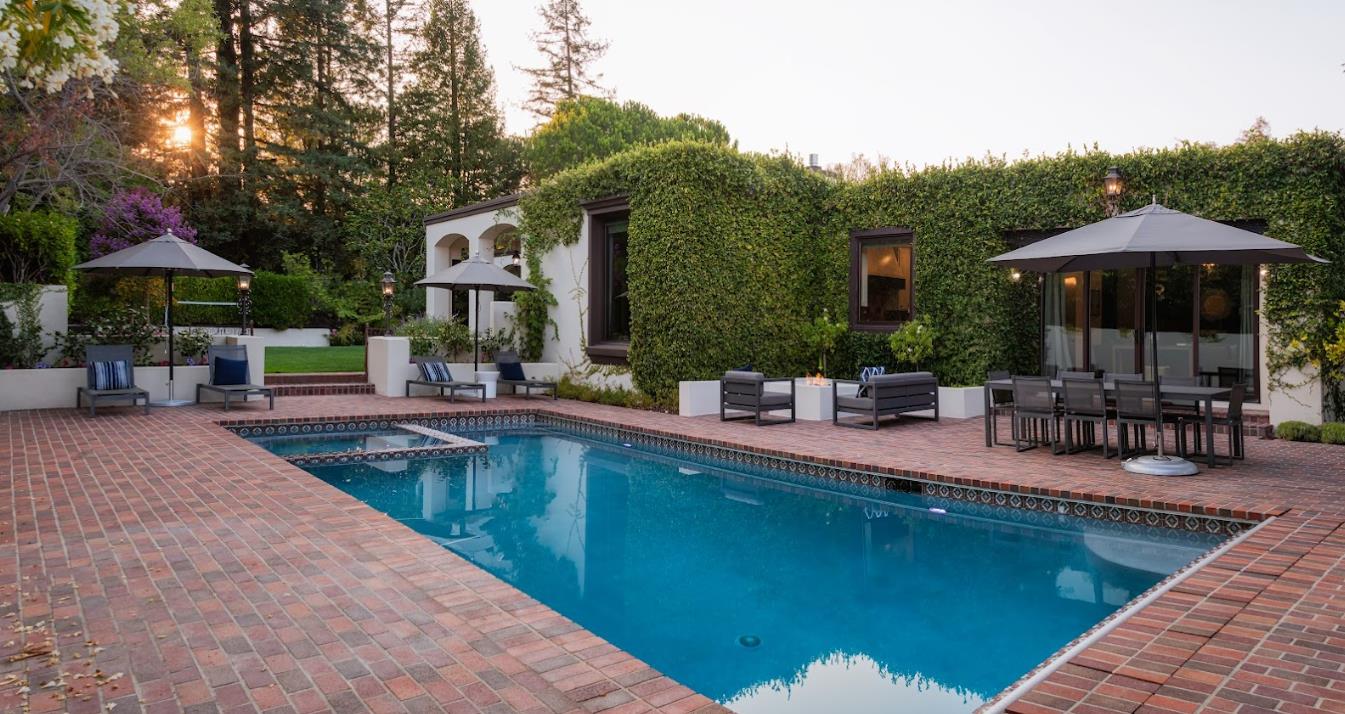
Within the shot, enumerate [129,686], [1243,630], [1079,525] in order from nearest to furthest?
[129,686]
[1243,630]
[1079,525]

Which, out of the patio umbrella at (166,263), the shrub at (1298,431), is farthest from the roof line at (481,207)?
the shrub at (1298,431)

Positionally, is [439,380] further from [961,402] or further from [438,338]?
[961,402]

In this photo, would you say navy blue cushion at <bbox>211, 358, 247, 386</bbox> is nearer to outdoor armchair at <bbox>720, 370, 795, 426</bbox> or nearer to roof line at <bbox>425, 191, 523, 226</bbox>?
roof line at <bbox>425, 191, 523, 226</bbox>

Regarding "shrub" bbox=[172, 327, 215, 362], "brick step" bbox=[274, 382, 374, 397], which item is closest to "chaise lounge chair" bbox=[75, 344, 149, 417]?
"shrub" bbox=[172, 327, 215, 362]

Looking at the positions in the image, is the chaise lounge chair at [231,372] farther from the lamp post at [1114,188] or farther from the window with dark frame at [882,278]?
the lamp post at [1114,188]

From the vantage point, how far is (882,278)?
13.4 metres

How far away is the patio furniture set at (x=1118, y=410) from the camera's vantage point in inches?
274

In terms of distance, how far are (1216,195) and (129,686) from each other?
40.1ft

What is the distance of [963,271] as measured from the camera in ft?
40.0

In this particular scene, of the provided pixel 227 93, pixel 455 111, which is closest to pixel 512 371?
pixel 227 93

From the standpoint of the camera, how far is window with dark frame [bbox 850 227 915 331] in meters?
13.1

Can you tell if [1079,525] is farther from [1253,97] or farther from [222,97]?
[222,97]

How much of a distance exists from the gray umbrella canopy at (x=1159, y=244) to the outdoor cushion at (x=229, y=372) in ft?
36.2

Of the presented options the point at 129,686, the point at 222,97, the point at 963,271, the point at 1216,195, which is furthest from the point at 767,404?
the point at 222,97
